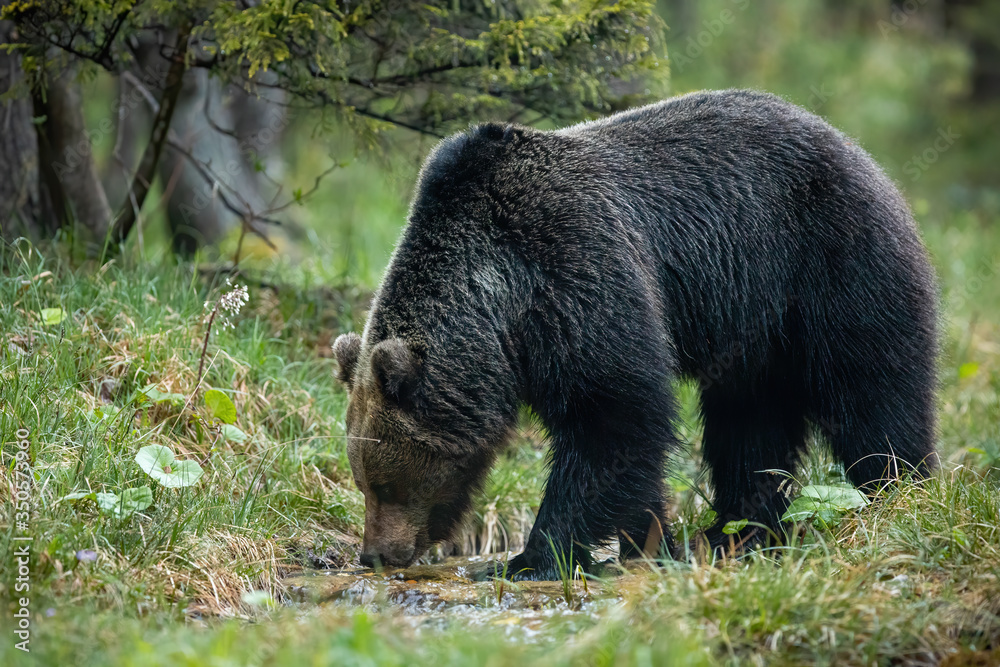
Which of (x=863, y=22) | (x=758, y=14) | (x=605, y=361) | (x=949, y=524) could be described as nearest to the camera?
(x=949, y=524)

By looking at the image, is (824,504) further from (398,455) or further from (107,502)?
(107,502)

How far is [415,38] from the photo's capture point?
19.1 ft

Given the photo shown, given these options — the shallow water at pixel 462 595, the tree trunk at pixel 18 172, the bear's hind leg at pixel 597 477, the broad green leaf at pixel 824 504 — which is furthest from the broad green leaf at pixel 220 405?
the broad green leaf at pixel 824 504

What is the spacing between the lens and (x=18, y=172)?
625cm

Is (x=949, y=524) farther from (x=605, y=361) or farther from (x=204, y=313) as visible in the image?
(x=204, y=313)

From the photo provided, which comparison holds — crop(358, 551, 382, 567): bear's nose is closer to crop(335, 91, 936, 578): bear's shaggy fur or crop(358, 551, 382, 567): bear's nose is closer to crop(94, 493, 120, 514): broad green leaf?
crop(335, 91, 936, 578): bear's shaggy fur

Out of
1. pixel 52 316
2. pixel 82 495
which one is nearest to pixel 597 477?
pixel 82 495

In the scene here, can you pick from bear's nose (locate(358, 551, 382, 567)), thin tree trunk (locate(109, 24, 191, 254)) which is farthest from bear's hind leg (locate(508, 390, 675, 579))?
thin tree trunk (locate(109, 24, 191, 254))

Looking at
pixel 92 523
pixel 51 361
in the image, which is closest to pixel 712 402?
pixel 92 523

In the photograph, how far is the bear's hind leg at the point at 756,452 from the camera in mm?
5168

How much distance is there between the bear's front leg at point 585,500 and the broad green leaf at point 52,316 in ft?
9.58

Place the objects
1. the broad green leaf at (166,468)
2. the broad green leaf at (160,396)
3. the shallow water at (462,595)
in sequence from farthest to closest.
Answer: the broad green leaf at (160,396) → the broad green leaf at (166,468) → the shallow water at (462,595)

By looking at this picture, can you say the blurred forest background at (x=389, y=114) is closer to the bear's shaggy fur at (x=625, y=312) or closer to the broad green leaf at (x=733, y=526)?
the bear's shaggy fur at (x=625, y=312)

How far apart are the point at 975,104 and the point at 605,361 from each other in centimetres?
1275
